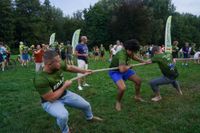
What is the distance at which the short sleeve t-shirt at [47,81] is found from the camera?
578 cm

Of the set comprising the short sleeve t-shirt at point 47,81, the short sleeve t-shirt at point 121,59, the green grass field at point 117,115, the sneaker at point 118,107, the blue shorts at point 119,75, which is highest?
the short sleeve t-shirt at point 121,59

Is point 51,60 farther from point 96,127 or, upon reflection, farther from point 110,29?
point 110,29

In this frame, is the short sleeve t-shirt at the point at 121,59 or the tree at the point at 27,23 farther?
the tree at the point at 27,23

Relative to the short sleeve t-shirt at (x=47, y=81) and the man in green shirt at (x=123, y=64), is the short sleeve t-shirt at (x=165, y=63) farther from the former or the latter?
the short sleeve t-shirt at (x=47, y=81)

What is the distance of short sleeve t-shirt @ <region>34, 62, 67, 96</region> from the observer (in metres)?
5.78

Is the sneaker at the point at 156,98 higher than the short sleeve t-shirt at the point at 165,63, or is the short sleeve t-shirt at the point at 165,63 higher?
the short sleeve t-shirt at the point at 165,63

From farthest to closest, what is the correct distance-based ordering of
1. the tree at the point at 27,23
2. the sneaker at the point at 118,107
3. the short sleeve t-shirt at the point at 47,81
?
the tree at the point at 27,23
the sneaker at the point at 118,107
the short sleeve t-shirt at the point at 47,81

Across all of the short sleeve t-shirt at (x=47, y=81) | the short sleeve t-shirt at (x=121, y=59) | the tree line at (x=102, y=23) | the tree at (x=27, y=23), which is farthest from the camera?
the tree at (x=27, y=23)

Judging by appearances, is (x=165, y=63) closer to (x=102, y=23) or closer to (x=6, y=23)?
(x=102, y=23)

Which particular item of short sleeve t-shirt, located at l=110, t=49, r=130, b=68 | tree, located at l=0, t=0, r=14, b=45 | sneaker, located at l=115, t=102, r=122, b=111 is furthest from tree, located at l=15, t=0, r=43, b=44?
sneaker, located at l=115, t=102, r=122, b=111

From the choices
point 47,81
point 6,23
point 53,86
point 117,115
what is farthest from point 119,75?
point 6,23

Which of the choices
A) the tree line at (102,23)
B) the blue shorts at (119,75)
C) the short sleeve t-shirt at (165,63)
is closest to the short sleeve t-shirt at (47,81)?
the blue shorts at (119,75)

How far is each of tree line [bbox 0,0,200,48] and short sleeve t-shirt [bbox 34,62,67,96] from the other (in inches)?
2039

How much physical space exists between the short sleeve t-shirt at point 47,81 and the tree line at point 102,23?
51.8 m
